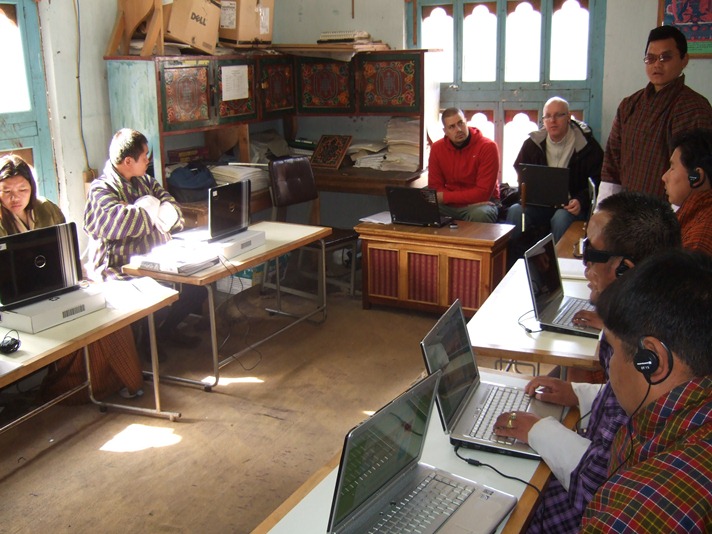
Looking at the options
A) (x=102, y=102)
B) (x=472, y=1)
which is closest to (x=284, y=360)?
(x=102, y=102)

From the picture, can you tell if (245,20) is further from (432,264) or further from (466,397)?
(466,397)

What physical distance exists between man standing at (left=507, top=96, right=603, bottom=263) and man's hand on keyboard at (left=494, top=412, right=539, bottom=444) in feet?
9.74

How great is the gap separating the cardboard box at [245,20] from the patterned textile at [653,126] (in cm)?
257

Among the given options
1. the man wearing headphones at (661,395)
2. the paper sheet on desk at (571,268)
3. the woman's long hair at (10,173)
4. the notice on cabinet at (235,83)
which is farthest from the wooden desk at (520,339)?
the notice on cabinet at (235,83)

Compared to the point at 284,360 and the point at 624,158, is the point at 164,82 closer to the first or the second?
the point at 284,360

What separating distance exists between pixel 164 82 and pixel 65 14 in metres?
0.64

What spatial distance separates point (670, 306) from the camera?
1328mm

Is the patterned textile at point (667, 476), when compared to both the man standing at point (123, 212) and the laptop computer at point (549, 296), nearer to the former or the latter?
the laptop computer at point (549, 296)

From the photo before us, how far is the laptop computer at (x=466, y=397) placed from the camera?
1948mm

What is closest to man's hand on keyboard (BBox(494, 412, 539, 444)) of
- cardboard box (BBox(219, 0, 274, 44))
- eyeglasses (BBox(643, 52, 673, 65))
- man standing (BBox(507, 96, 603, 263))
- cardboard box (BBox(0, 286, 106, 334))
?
cardboard box (BBox(0, 286, 106, 334))

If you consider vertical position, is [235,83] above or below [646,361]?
above

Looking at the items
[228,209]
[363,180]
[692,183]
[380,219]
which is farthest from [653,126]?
[228,209]

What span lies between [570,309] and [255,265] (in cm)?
181

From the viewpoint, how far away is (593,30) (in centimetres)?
510
